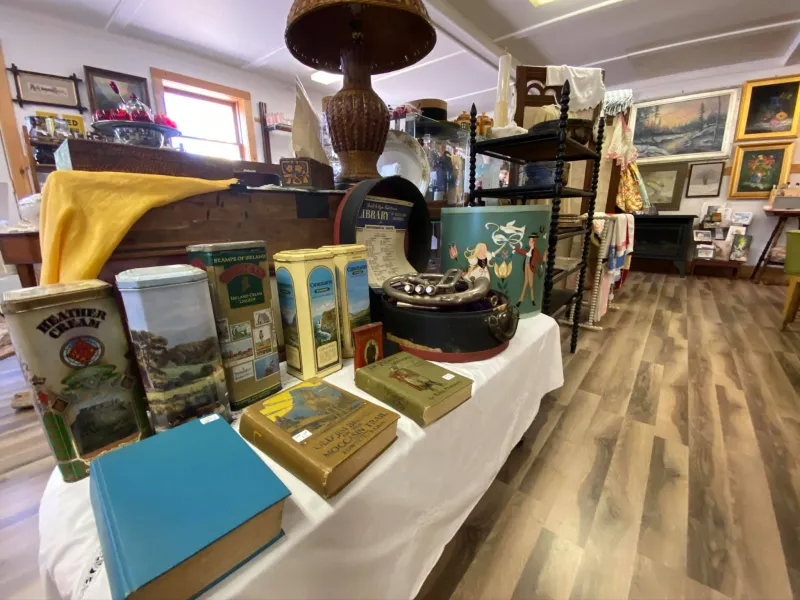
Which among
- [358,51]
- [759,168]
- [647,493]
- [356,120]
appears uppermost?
[759,168]

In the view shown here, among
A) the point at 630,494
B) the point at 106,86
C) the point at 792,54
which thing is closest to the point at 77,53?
the point at 106,86

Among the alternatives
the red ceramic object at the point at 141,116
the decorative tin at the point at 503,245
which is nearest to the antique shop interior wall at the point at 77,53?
the red ceramic object at the point at 141,116

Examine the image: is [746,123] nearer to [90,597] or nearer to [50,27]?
[90,597]

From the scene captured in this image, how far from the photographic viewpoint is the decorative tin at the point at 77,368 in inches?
11.9

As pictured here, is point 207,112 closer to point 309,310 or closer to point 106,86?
point 106,86

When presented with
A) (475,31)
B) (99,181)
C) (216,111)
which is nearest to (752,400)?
(99,181)

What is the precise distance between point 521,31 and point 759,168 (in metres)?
3.11

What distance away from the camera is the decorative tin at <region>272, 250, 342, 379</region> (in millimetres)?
489

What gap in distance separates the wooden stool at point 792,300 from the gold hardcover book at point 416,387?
2789 mm

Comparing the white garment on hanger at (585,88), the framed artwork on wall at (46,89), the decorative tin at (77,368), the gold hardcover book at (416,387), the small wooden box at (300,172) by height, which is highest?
the framed artwork on wall at (46,89)

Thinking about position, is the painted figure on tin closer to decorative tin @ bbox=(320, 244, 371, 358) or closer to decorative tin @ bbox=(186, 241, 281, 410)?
decorative tin @ bbox=(320, 244, 371, 358)

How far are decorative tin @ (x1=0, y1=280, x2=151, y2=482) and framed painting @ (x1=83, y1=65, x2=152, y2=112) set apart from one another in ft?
10.6

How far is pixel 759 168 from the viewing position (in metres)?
3.60

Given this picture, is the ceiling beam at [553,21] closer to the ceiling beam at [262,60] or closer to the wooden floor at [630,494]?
the ceiling beam at [262,60]
